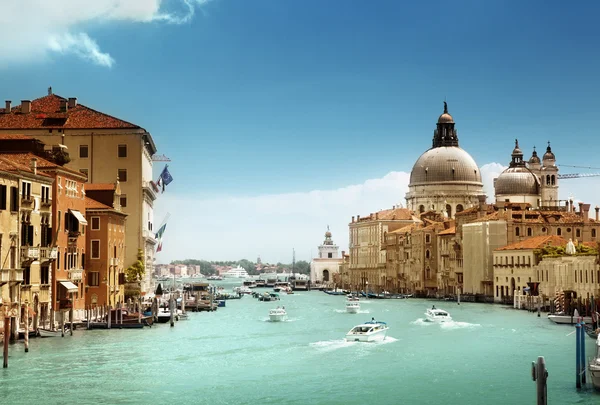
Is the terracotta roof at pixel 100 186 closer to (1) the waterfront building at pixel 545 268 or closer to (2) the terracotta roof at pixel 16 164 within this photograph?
(2) the terracotta roof at pixel 16 164

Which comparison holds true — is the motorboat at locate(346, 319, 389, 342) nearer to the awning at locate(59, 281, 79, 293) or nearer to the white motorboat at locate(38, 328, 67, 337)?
the awning at locate(59, 281, 79, 293)

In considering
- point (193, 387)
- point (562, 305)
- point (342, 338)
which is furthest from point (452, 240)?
point (193, 387)

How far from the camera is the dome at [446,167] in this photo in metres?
127

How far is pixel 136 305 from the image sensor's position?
2274 inches

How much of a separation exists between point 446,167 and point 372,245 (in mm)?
13624

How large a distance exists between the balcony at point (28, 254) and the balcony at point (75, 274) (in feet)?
18.6

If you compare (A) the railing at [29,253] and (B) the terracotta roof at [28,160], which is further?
(B) the terracotta roof at [28,160]

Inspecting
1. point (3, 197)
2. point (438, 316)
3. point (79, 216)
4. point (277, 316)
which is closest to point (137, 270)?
point (277, 316)

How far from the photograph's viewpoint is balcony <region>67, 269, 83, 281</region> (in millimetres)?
46156

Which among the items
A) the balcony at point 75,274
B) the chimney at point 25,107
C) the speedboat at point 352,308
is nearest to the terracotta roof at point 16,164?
the balcony at point 75,274

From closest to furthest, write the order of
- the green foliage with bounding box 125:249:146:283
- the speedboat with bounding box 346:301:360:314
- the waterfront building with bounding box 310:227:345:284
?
the green foliage with bounding box 125:249:146:283, the speedboat with bounding box 346:301:360:314, the waterfront building with bounding box 310:227:345:284

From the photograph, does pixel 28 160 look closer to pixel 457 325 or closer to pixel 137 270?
pixel 137 270

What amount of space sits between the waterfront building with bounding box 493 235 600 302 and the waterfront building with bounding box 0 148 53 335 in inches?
1196

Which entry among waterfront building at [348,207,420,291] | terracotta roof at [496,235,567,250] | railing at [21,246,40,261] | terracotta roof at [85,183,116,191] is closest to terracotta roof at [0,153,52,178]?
railing at [21,246,40,261]
